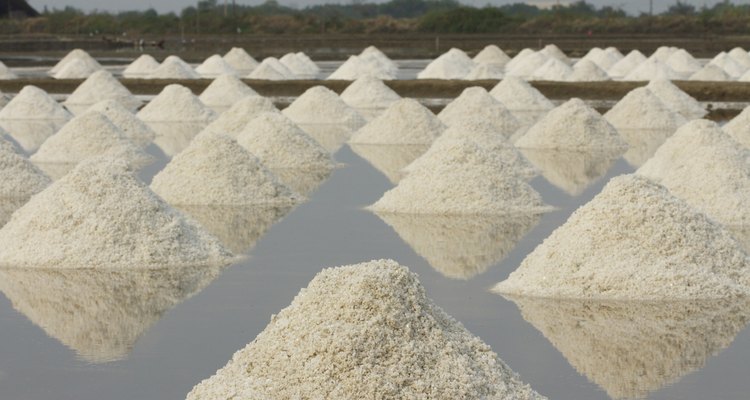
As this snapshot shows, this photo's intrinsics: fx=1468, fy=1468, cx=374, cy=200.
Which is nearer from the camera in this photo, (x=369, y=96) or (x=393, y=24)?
(x=369, y=96)

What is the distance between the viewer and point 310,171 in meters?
20.1

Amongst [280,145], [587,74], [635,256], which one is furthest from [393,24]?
[635,256]

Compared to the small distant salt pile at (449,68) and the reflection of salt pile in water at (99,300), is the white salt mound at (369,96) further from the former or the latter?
the reflection of salt pile in water at (99,300)

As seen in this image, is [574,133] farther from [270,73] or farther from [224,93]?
[270,73]

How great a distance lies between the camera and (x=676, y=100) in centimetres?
2980

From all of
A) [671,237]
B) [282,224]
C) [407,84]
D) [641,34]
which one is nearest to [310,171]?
[282,224]

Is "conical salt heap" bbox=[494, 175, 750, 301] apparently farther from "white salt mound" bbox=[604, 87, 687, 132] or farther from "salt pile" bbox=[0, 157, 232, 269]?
"white salt mound" bbox=[604, 87, 687, 132]

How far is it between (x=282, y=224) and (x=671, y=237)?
500 centimetres

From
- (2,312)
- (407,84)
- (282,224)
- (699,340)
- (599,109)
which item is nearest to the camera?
(699,340)

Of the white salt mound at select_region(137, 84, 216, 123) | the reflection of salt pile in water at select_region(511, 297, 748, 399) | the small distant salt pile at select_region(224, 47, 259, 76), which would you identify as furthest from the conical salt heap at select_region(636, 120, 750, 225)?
the small distant salt pile at select_region(224, 47, 259, 76)

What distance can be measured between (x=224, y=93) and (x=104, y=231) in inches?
778

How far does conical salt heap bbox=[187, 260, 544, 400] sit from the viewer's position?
23.5 feet

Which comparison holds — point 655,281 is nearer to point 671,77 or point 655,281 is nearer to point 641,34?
point 671,77

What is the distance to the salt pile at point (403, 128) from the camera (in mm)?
23500
